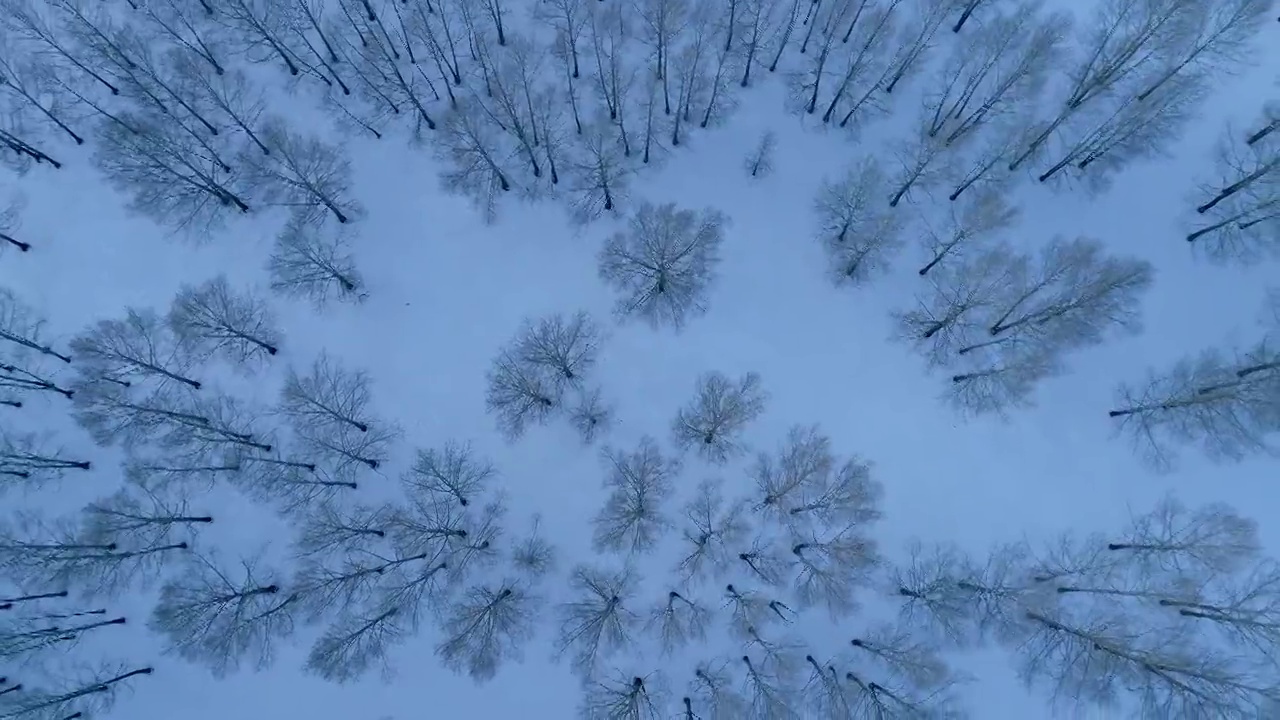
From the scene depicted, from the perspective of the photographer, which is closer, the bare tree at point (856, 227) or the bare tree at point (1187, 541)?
the bare tree at point (1187, 541)

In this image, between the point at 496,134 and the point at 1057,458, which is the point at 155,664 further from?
the point at 1057,458

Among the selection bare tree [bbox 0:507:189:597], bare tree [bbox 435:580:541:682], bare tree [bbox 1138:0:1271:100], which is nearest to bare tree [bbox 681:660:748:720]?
bare tree [bbox 435:580:541:682]

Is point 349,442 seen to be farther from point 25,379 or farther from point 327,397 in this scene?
point 25,379

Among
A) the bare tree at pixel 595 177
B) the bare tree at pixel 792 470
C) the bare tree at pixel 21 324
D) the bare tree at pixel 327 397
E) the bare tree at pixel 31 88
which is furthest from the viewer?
the bare tree at pixel 31 88

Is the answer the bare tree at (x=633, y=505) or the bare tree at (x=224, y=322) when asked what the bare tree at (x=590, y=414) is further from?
the bare tree at (x=224, y=322)

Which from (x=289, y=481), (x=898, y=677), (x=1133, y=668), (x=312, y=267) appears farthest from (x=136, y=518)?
(x=1133, y=668)

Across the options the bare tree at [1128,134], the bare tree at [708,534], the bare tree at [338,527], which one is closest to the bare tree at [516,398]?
the bare tree at [338,527]

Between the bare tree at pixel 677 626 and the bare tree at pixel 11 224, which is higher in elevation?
the bare tree at pixel 11 224
